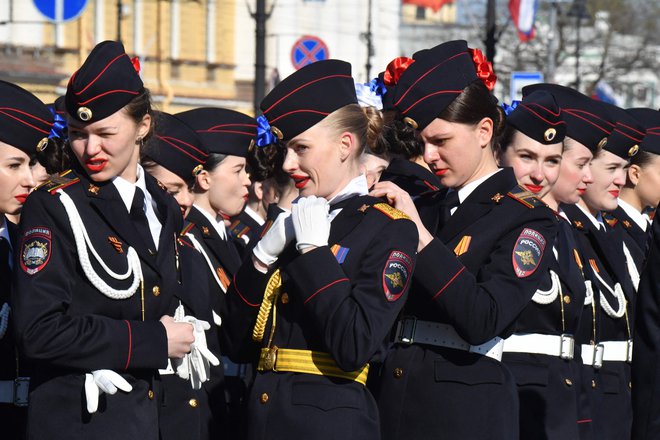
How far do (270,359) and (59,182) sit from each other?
1031 millimetres

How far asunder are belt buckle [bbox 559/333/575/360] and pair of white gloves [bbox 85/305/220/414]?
74.5 inches

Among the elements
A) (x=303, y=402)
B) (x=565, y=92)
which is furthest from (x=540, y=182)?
(x=303, y=402)

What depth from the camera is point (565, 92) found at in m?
7.85

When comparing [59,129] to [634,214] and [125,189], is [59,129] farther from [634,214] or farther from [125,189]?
[634,214]

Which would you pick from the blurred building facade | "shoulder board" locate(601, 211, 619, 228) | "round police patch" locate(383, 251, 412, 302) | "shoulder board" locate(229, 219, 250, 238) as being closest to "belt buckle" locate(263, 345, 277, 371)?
"round police patch" locate(383, 251, 412, 302)

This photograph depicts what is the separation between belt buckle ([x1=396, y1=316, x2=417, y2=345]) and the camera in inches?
222

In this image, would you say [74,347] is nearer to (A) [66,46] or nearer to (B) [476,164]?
(B) [476,164]

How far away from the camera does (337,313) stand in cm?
504

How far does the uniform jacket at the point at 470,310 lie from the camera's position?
5.38 meters

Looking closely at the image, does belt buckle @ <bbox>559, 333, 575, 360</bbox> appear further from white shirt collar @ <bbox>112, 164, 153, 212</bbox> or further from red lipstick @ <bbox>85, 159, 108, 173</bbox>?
red lipstick @ <bbox>85, 159, 108, 173</bbox>

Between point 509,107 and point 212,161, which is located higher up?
point 509,107

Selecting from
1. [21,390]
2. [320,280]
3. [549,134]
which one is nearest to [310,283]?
[320,280]

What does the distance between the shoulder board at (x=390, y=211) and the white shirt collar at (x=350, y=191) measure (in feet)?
0.40

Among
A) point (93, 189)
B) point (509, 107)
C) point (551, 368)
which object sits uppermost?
point (509, 107)
